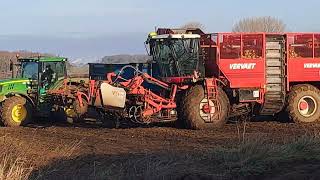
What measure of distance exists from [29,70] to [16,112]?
57.5 inches

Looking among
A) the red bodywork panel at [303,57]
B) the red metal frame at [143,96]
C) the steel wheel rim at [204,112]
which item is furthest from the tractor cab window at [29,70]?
the red bodywork panel at [303,57]

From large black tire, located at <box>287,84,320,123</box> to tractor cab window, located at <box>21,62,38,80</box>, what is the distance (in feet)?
24.8

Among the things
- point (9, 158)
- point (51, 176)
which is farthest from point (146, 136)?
point (51, 176)

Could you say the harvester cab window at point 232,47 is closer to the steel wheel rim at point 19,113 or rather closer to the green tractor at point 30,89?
the green tractor at point 30,89

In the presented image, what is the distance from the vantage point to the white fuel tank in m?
15.6

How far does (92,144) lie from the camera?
526 inches

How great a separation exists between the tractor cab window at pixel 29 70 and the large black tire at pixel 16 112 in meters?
0.85

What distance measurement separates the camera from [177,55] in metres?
17.1

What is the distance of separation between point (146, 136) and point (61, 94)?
2948 millimetres

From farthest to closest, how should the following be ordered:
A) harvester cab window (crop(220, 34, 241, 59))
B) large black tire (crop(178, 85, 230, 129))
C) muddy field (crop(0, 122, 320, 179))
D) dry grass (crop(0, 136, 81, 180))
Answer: harvester cab window (crop(220, 34, 241, 59)) < large black tire (crop(178, 85, 230, 129)) < muddy field (crop(0, 122, 320, 179)) < dry grass (crop(0, 136, 81, 180))

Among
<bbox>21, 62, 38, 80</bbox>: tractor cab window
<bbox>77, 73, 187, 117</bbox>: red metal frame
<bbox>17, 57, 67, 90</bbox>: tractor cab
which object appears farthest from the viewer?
<bbox>21, 62, 38, 80</bbox>: tractor cab window

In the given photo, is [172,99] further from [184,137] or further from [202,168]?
[202,168]

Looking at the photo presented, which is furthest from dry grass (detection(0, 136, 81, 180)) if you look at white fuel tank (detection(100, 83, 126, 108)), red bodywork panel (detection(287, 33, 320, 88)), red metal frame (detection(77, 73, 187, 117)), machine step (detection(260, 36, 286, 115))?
red bodywork panel (detection(287, 33, 320, 88))

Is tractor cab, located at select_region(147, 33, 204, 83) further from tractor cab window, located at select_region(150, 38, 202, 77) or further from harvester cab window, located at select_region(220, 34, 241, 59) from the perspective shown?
harvester cab window, located at select_region(220, 34, 241, 59)
